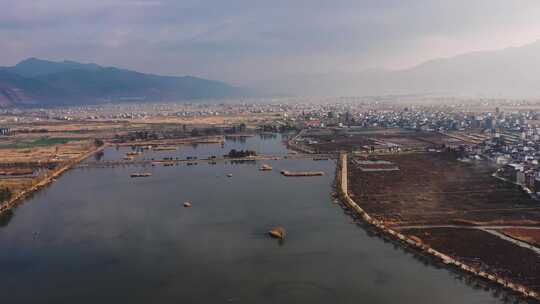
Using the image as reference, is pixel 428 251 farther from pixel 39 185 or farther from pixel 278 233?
pixel 39 185

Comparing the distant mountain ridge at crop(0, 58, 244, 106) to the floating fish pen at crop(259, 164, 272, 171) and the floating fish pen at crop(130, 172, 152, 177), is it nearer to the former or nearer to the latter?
the floating fish pen at crop(130, 172, 152, 177)

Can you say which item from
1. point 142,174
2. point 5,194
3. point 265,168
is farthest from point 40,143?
point 265,168

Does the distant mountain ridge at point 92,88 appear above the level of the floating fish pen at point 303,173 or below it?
above

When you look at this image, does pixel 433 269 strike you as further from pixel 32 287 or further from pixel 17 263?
pixel 17 263

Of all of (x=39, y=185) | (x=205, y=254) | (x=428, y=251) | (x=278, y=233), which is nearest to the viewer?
(x=428, y=251)

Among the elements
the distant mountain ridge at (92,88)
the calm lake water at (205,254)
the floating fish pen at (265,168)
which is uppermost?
the distant mountain ridge at (92,88)

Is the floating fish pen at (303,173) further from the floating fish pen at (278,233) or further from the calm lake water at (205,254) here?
the floating fish pen at (278,233)

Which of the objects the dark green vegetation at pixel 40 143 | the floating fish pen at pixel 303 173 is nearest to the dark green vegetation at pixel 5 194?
the floating fish pen at pixel 303 173
